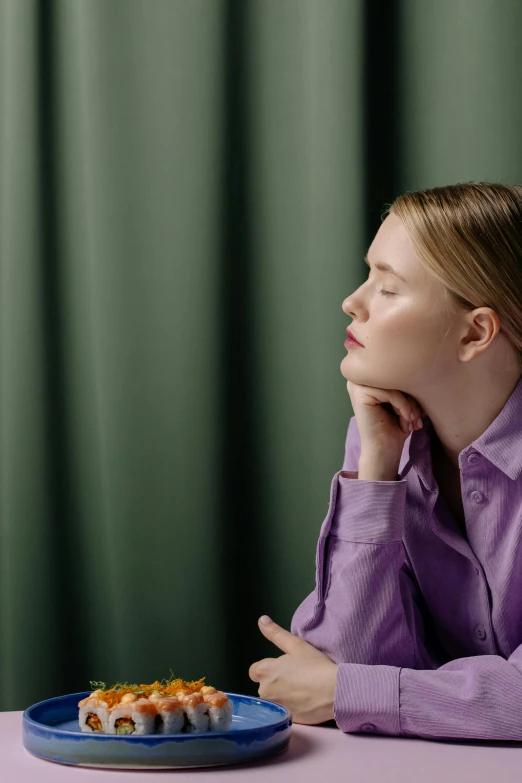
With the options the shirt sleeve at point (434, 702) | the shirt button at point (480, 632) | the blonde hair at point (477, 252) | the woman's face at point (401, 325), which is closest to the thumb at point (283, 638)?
the shirt sleeve at point (434, 702)

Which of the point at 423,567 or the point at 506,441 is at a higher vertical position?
the point at 506,441

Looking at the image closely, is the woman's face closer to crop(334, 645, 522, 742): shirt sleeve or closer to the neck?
the neck

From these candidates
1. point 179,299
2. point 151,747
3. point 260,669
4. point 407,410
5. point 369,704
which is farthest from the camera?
point 179,299

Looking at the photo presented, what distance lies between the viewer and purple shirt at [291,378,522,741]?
109 cm

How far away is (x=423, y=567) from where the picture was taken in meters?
1.18

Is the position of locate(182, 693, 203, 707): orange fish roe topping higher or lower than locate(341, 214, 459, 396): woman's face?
lower

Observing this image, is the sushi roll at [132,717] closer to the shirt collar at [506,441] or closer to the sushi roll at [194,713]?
the sushi roll at [194,713]

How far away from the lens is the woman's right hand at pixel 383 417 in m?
1.17

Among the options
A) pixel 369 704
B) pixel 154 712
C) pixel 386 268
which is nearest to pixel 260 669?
pixel 369 704

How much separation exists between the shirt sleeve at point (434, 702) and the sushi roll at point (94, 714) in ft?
0.83

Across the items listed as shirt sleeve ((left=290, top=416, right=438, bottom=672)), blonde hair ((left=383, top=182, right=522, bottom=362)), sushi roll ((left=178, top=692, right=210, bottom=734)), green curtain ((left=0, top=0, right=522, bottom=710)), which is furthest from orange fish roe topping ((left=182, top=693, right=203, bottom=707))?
green curtain ((left=0, top=0, right=522, bottom=710))

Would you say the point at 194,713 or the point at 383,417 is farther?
the point at 383,417

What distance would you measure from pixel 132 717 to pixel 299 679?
273mm

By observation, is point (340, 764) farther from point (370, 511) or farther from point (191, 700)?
point (370, 511)
